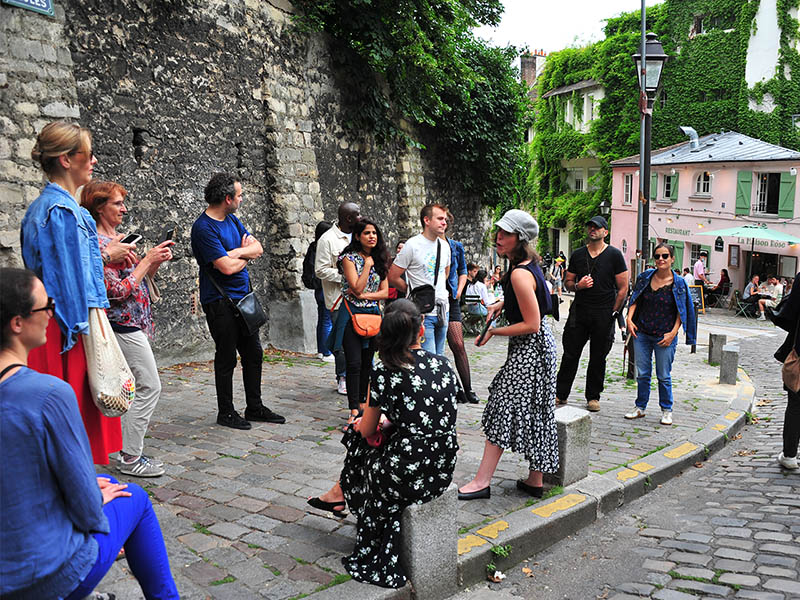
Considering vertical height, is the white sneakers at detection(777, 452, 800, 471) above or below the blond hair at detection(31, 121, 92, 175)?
below

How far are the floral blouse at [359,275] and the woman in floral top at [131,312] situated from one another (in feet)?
5.47

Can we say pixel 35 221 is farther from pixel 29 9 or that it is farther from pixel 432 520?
pixel 29 9

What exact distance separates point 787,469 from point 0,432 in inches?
235

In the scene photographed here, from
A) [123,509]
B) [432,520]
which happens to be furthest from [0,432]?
[432,520]

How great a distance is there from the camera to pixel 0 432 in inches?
84.2

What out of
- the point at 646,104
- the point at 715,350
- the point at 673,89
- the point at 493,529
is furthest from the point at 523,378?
the point at 673,89

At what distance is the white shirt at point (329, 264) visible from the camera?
721 cm

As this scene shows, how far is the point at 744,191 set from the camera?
92.5 ft

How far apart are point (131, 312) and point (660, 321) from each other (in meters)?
4.96

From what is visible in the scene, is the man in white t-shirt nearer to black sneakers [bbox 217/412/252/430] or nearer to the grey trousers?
black sneakers [bbox 217/412/252/430]

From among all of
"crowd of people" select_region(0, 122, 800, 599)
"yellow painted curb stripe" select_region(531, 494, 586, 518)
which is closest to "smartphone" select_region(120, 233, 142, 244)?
"crowd of people" select_region(0, 122, 800, 599)

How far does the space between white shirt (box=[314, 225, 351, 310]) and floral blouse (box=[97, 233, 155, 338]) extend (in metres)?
2.77

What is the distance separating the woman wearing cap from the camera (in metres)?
4.63

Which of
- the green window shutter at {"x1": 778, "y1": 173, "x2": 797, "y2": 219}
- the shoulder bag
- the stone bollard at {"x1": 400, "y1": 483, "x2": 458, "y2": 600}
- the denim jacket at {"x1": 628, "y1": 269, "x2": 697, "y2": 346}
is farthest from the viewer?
the green window shutter at {"x1": 778, "y1": 173, "x2": 797, "y2": 219}
